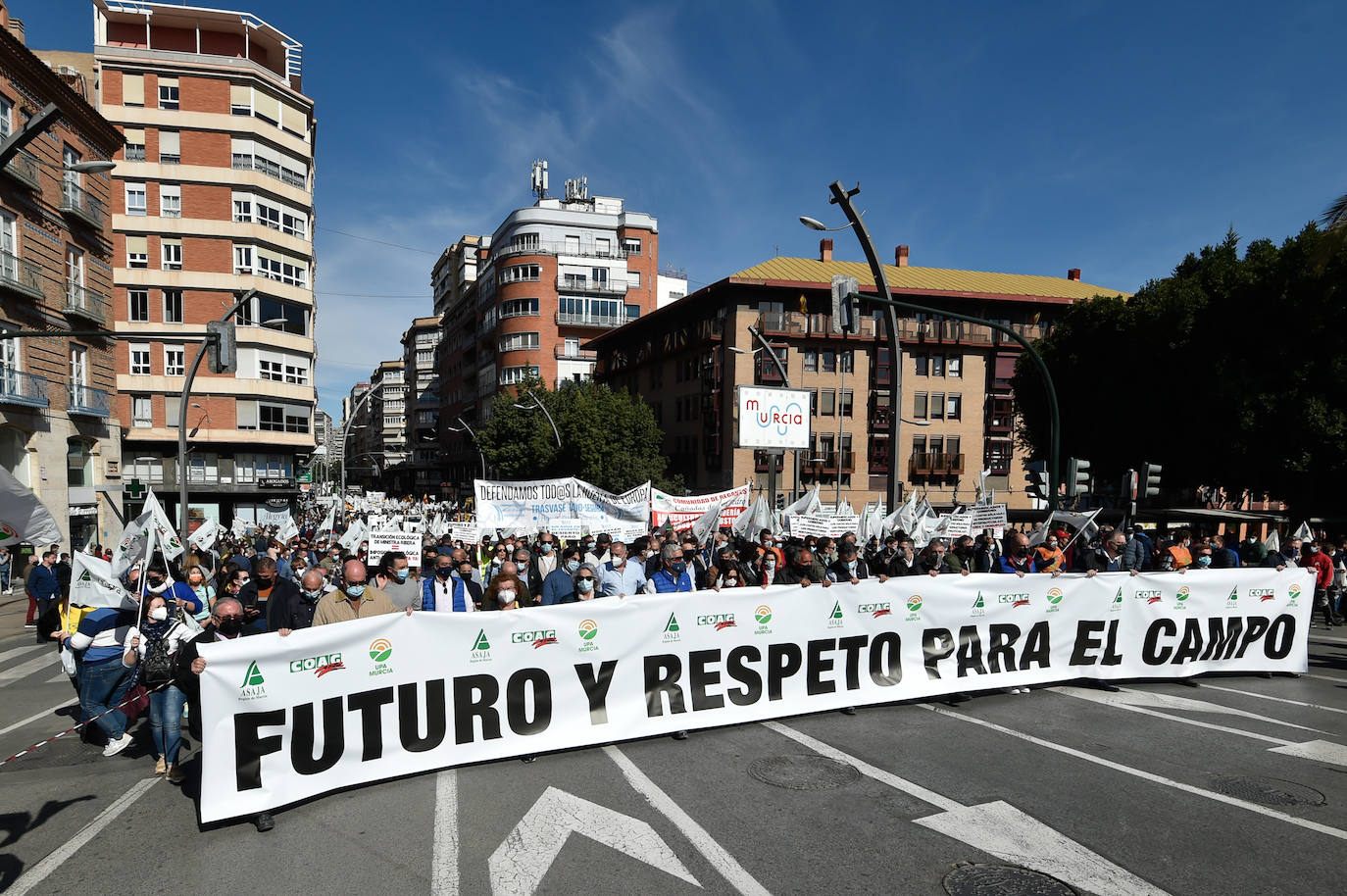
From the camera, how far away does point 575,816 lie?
5.69 meters

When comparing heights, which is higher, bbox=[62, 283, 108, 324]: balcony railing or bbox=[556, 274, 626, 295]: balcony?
bbox=[556, 274, 626, 295]: balcony

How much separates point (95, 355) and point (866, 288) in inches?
1495

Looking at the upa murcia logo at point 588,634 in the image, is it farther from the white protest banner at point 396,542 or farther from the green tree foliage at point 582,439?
the green tree foliage at point 582,439

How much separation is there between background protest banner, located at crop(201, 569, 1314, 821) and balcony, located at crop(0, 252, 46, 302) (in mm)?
21831

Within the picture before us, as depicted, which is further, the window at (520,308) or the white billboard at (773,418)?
the window at (520,308)

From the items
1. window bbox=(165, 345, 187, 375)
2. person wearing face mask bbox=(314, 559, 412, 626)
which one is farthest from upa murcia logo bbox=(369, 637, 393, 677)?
window bbox=(165, 345, 187, 375)

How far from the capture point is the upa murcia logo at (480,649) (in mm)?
6828

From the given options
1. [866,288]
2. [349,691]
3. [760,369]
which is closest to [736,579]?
[349,691]

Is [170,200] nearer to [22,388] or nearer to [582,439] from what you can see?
[22,388]

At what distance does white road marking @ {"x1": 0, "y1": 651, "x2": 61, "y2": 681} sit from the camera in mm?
10805

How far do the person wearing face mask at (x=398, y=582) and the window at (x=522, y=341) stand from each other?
55.3 m

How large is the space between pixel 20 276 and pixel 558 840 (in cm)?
2530

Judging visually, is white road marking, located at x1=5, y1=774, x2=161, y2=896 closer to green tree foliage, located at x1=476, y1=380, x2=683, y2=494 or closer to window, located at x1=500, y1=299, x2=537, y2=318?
green tree foliage, located at x1=476, y1=380, x2=683, y2=494

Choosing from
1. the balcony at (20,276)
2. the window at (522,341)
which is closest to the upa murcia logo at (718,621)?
the balcony at (20,276)
